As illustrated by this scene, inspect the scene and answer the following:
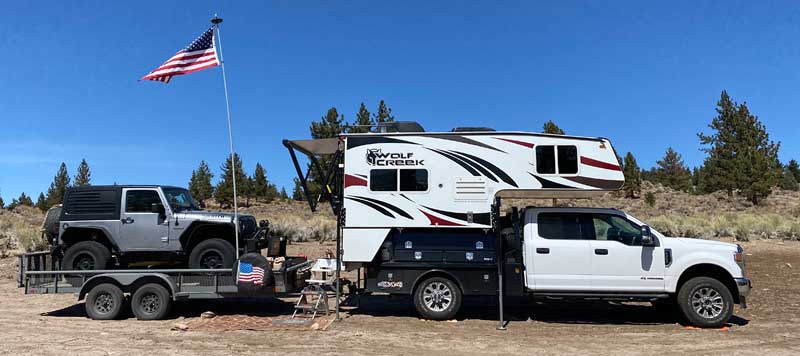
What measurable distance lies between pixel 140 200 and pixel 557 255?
294 inches

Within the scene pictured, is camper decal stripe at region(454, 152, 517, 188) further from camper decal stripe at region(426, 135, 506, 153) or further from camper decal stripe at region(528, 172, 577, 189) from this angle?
camper decal stripe at region(528, 172, 577, 189)

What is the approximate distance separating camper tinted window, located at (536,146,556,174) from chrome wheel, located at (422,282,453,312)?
264cm

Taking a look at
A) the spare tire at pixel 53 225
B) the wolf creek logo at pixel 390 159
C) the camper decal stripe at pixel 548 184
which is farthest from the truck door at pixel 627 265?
the spare tire at pixel 53 225

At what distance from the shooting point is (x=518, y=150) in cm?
961

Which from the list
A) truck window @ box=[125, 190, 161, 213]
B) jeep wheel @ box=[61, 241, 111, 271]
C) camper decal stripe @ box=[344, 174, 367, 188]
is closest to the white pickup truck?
camper decal stripe @ box=[344, 174, 367, 188]

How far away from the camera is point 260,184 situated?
49.6 meters

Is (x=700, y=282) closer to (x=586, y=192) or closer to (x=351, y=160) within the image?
(x=586, y=192)

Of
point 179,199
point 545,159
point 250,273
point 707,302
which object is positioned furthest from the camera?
point 179,199

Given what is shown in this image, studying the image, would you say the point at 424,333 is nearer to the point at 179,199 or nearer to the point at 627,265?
the point at 627,265

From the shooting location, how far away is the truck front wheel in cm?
891

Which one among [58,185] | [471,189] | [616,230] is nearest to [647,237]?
[616,230]

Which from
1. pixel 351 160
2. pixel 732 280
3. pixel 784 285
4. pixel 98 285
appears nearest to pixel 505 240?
pixel 351 160

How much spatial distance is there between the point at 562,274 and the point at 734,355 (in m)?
2.70

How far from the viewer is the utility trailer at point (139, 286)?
31.7ft
